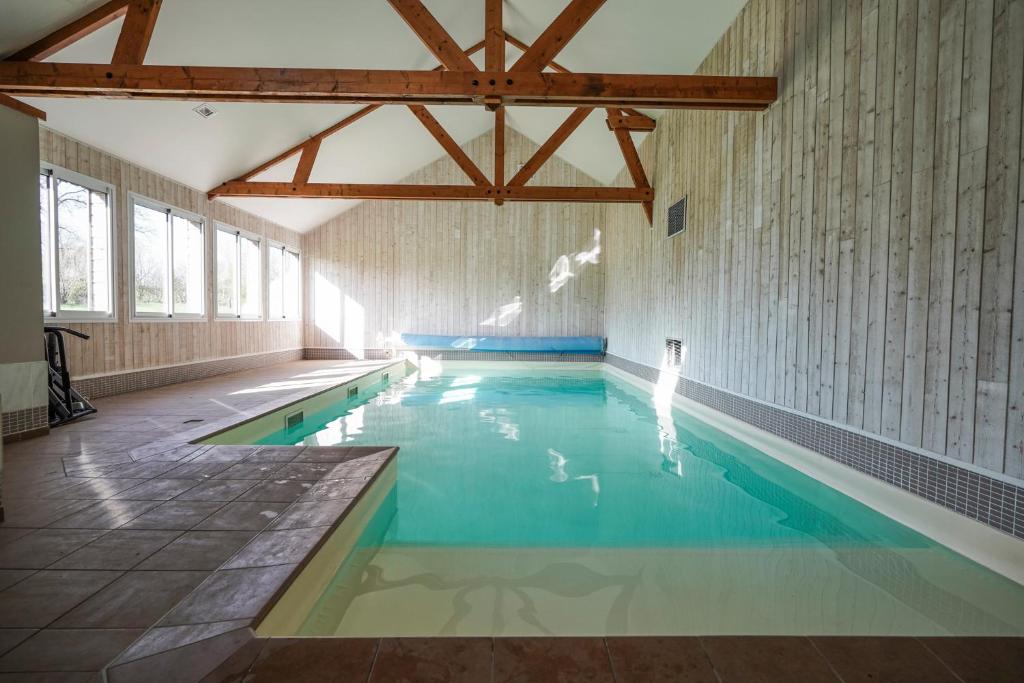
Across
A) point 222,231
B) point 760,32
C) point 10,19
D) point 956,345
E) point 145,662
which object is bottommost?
point 145,662

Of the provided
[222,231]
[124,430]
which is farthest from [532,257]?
[124,430]

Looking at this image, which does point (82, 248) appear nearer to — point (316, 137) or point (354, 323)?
point (316, 137)

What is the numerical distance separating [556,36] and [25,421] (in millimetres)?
4481

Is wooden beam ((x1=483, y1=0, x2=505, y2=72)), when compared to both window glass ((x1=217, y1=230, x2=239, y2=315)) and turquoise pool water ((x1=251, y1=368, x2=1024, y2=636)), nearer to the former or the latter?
turquoise pool water ((x1=251, y1=368, x2=1024, y2=636))

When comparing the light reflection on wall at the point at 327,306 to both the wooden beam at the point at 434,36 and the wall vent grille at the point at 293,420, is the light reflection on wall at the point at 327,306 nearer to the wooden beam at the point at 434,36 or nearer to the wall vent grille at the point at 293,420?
the wall vent grille at the point at 293,420

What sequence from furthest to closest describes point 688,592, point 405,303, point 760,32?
point 405,303
point 760,32
point 688,592

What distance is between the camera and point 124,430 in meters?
3.45

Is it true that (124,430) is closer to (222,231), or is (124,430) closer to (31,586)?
(31,586)

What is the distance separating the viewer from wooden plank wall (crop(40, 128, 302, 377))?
4688mm

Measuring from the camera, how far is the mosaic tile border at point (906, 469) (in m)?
2.01

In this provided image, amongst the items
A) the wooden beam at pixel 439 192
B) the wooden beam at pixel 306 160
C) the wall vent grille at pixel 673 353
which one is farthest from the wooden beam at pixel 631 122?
the wooden beam at pixel 306 160

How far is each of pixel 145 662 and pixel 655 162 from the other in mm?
7152

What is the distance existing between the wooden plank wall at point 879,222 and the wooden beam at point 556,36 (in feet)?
4.88

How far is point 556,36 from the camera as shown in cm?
374
